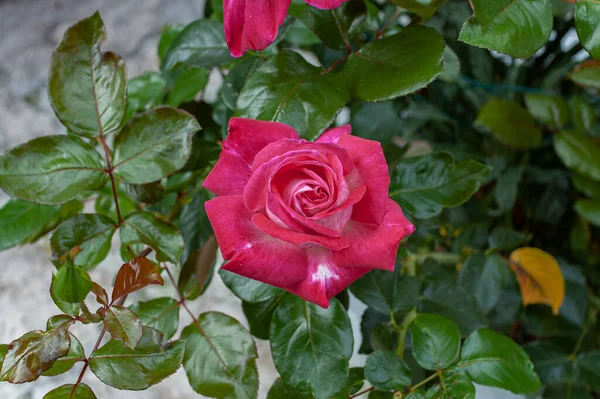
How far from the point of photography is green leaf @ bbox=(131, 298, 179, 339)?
1.18ft

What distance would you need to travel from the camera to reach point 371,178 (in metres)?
0.27

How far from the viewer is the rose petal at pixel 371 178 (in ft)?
0.88

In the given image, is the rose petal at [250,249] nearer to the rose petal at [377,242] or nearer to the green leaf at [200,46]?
the rose petal at [377,242]

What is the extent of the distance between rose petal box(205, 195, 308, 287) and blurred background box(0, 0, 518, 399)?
29 cm

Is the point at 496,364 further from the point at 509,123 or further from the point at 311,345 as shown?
the point at 509,123

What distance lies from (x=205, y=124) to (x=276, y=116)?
193mm

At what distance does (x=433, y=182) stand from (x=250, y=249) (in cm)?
17

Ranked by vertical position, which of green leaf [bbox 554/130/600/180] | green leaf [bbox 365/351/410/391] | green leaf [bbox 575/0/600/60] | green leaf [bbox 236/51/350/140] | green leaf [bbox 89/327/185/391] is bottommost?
green leaf [bbox 554/130/600/180]

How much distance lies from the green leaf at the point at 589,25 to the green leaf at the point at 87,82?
0.25m

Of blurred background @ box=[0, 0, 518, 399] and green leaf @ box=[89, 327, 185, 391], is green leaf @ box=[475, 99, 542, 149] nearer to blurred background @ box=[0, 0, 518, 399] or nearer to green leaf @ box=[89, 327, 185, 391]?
blurred background @ box=[0, 0, 518, 399]

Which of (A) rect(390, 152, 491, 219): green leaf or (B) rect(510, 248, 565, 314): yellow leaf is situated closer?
(A) rect(390, 152, 491, 219): green leaf

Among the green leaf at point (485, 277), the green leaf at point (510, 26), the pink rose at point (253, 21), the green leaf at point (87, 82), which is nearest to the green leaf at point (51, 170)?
the green leaf at point (87, 82)

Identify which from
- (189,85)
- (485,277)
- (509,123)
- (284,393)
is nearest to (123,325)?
(284,393)

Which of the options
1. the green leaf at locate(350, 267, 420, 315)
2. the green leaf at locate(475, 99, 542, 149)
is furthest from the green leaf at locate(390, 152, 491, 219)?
the green leaf at locate(475, 99, 542, 149)
